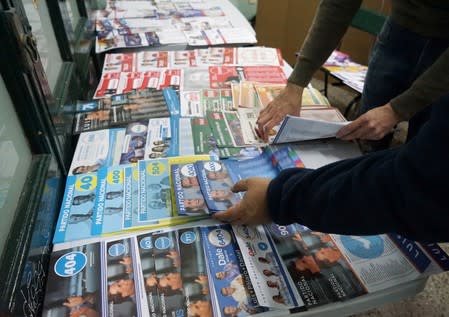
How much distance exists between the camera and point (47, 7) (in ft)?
3.13

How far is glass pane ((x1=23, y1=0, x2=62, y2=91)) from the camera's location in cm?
81

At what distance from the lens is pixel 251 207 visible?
60 cm

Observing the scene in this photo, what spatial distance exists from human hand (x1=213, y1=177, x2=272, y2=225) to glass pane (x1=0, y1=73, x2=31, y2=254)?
362 millimetres

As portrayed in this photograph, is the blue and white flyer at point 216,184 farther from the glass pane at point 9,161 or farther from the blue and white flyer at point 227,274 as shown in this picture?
the glass pane at point 9,161

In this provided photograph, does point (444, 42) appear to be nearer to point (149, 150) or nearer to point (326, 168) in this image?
point (326, 168)

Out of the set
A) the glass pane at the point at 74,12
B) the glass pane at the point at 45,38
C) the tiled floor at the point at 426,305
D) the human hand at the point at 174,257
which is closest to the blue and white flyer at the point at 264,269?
the human hand at the point at 174,257

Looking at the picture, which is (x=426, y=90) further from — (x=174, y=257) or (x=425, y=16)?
(x=174, y=257)

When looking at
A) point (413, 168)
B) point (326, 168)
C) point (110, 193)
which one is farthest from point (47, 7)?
point (413, 168)

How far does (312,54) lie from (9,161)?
78 centimetres

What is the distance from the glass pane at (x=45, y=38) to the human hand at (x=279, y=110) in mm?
559

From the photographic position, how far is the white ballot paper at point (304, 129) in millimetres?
814

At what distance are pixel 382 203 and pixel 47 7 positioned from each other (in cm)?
101

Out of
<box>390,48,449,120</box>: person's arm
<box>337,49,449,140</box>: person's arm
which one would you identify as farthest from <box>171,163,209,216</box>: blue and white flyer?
<box>390,48,449,120</box>: person's arm

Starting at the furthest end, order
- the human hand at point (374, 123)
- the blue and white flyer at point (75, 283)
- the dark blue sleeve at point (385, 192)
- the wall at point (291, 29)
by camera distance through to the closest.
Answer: the wall at point (291, 29)
the human hand at point (374, 123)
the blue and white flyer at point (75, 283)
the dark blue sleeve at point (385, 192)
